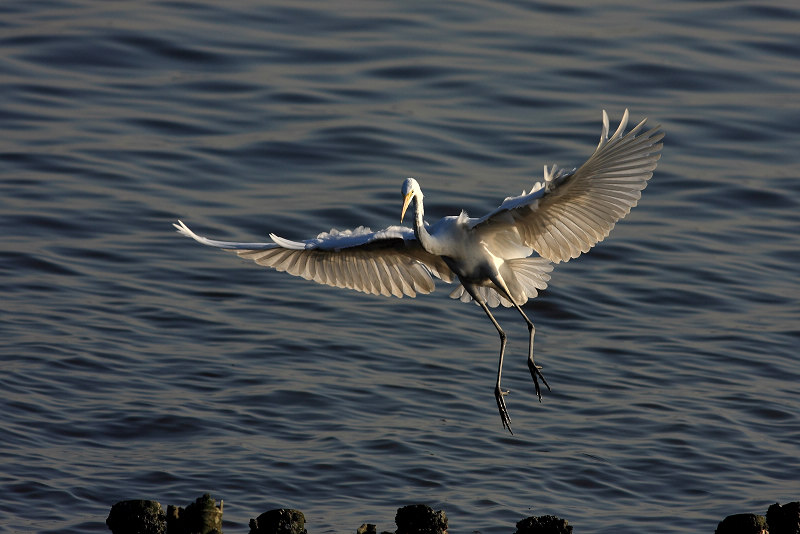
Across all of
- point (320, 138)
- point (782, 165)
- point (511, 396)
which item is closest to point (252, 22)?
point (320, 138)

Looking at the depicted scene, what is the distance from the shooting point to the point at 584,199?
7027mm

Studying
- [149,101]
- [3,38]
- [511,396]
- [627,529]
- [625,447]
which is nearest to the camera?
[627,529]

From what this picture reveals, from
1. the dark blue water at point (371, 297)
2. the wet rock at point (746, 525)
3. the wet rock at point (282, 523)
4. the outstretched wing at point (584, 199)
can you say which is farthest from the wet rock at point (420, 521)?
the outstretched wing at point (584, 199)

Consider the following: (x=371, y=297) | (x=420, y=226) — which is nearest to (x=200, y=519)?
(x=420, y=226)

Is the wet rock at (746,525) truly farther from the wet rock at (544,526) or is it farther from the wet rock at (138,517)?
the wet rock at (138,517)

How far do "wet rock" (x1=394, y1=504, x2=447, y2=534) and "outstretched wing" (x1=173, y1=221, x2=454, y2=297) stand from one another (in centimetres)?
225

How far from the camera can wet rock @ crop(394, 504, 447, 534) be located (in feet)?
19.4

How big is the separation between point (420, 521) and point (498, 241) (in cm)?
232

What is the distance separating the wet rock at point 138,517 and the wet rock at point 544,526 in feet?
5.91

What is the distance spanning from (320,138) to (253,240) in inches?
112

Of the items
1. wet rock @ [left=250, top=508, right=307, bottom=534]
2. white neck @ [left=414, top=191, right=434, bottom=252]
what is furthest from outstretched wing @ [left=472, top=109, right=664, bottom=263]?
wet rock @ [left=250, top=508, right=307, bottom=534]

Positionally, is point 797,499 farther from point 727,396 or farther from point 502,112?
point 502,112

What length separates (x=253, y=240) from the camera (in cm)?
1196

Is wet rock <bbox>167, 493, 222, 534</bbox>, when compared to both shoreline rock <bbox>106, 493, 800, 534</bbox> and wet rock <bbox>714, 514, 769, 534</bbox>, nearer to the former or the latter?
A: shoreline rock <bbox>106, 493, 800, 534</bbox>
